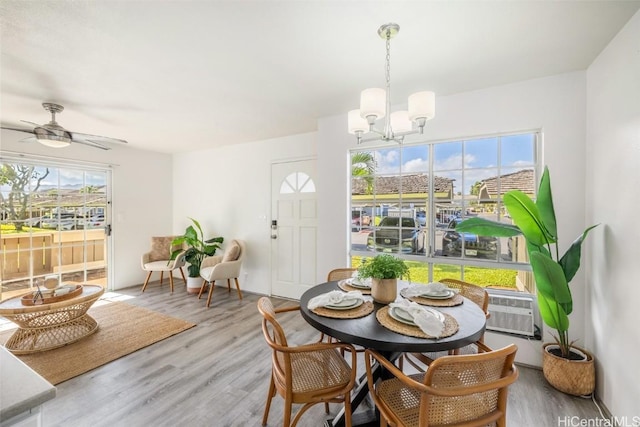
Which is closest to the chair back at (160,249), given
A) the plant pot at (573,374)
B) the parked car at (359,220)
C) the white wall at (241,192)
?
the white wall at (241,192)

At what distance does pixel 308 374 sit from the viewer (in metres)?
1.50

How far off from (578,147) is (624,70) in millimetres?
651

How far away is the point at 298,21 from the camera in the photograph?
1.61m

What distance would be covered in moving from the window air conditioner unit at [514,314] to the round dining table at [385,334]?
1.09 metres

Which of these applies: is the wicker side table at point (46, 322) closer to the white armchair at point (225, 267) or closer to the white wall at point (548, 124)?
the white armchair at point (225, 267)

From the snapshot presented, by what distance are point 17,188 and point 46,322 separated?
93.4 inches

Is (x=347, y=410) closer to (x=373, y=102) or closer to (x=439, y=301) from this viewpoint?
(x=439, y=301)

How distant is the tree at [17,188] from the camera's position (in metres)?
3.60

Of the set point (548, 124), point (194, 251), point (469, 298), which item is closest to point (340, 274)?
point (469, 298)

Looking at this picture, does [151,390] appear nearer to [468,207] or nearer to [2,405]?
[2,405]

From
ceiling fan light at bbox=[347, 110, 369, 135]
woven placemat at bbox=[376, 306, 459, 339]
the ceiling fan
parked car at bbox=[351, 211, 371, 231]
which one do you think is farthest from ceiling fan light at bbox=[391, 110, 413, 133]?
the ceiling fan

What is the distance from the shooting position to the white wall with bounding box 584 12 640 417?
1.59 meters

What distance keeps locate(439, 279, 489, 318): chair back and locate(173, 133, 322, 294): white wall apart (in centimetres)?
256

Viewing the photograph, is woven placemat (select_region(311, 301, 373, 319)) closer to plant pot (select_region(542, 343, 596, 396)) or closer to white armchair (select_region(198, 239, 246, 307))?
plant pot (select_region(542, 343, 596, 396))
